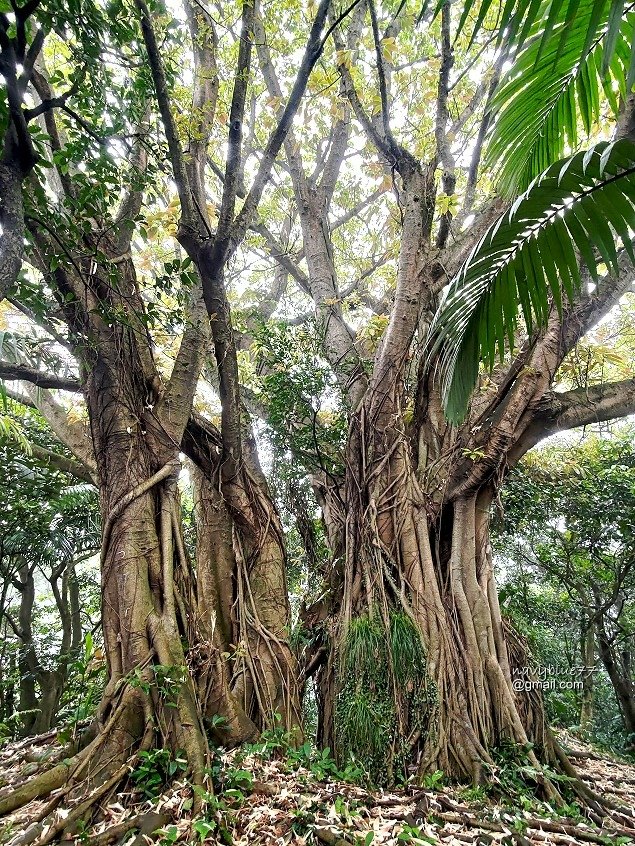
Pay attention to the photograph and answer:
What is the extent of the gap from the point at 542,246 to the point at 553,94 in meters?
0.81

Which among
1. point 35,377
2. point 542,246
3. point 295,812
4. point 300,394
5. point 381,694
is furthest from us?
point 300,394

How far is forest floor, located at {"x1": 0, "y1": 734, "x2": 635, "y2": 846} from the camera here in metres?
1.89

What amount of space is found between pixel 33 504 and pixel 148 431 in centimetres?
212

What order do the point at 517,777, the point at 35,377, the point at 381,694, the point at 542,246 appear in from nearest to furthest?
the point at 542,246, the point at 517,777, the point at 381,694, the point at 35,377

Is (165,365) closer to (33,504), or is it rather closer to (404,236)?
(33,504)

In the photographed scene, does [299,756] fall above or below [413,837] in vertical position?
above

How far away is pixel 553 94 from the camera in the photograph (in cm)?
191

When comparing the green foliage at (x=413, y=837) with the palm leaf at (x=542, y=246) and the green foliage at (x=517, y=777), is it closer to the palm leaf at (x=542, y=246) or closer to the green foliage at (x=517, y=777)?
the green foliage at (x=517, y=777)

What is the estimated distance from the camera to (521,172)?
2.26m

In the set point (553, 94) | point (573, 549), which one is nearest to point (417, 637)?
→ point (553, 94)

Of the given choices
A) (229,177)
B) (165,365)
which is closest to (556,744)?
(229,177)

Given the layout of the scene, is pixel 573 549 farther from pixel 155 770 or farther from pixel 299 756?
pixel 155 770

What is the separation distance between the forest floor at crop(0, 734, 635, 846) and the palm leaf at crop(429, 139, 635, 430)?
2034mm

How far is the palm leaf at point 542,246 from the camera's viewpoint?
1.39 meters
